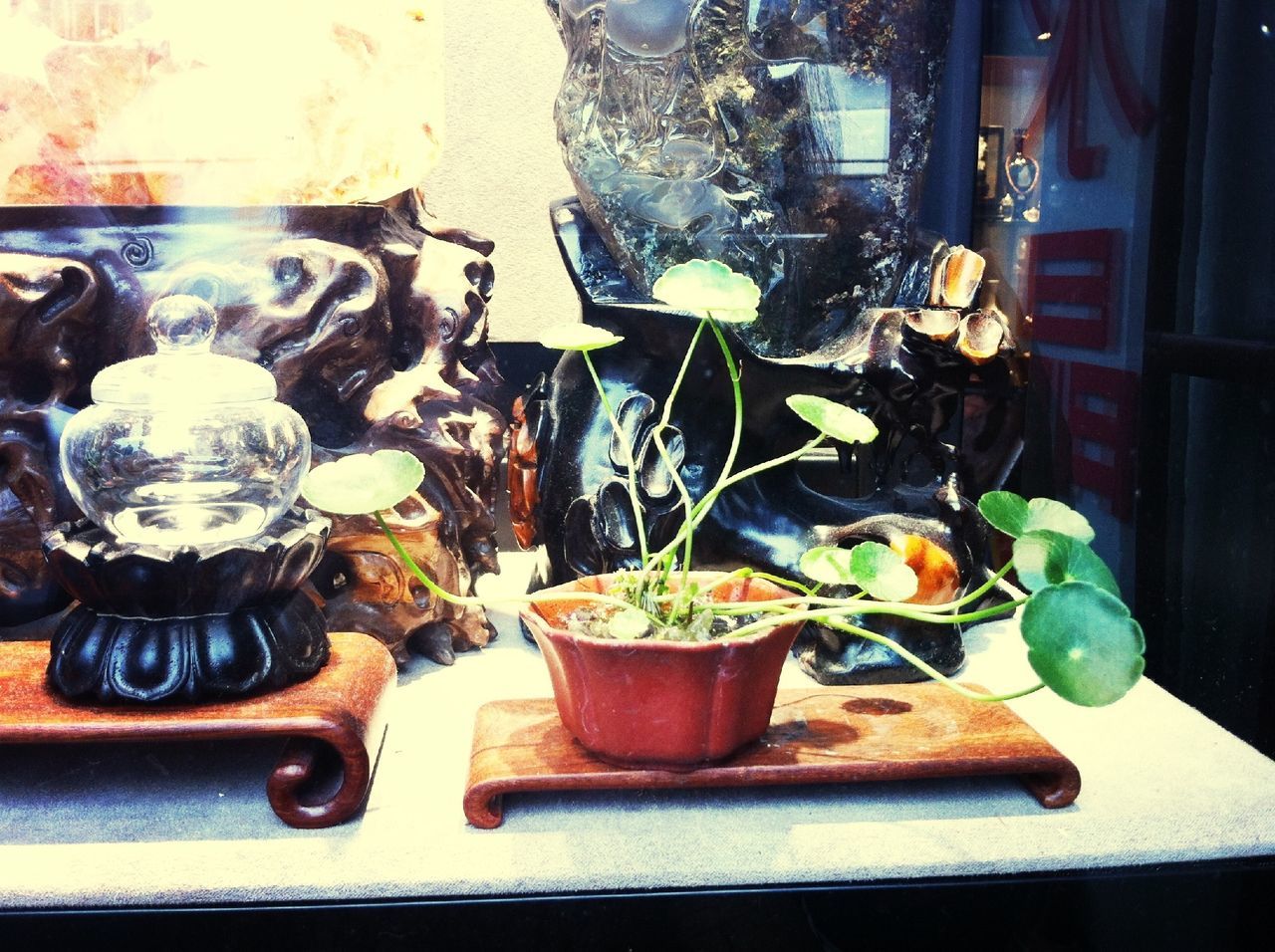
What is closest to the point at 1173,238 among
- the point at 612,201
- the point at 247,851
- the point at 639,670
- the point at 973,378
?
the point at 973,378

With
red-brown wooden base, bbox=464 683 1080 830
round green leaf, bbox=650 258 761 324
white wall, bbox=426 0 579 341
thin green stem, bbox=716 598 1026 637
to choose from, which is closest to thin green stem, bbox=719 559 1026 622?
thin green stem, bbox=716 598 1026 637

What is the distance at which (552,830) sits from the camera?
0.82m

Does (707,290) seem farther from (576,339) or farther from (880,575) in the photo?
(880,575)

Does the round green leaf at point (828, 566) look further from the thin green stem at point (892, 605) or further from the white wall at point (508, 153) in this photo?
the white wall at point (508, 153)

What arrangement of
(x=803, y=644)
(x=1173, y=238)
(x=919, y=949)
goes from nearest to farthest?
1. (x=919, y=949)
2. (x=1173, y=238)
3. (x=803, y=644)

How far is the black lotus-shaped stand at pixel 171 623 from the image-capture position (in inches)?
33.9

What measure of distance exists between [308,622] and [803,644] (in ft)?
1.62

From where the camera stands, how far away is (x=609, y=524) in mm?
1142

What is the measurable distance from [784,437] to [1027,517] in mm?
423

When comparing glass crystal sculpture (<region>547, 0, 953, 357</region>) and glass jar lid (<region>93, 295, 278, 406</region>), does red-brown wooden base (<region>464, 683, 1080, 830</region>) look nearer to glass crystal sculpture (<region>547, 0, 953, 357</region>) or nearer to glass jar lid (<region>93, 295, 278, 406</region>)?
glass jar lid (<region>93, 295, 278, 406</region>)

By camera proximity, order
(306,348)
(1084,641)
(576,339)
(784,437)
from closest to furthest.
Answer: (1084,641) → (576,339) → (306,348) → (784,437)

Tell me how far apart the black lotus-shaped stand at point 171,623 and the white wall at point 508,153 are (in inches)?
25.0

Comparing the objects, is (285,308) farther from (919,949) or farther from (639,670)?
(919,949)

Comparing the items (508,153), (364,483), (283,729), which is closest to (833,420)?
(364,483)
